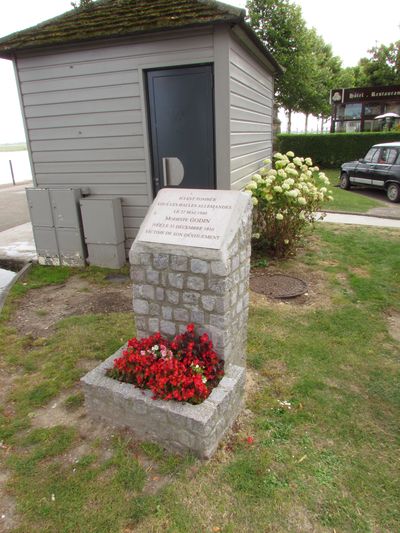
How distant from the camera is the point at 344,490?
8.59 feet

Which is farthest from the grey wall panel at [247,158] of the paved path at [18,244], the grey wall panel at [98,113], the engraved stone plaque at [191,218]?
the paved path at [18,244]

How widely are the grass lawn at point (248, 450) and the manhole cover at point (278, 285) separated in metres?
0.87

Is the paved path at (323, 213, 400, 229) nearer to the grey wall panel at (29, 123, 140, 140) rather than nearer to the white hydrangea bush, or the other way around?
the white hydrangea bush

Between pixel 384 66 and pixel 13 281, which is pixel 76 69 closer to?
pixel 13 281

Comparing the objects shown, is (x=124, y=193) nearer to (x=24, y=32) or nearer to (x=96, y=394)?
(x=24, y=32)

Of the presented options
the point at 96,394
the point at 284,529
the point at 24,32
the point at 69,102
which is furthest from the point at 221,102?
the point at 284,529

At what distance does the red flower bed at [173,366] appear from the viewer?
2865mm

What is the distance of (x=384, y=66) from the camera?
34.7 m

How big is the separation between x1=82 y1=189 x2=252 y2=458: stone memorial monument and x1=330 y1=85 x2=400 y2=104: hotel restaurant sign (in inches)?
925

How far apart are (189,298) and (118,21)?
503 cm

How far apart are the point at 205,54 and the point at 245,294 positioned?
3.84 m

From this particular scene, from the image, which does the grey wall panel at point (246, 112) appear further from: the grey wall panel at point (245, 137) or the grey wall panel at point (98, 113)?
the grey wall panel at point (98, 113)

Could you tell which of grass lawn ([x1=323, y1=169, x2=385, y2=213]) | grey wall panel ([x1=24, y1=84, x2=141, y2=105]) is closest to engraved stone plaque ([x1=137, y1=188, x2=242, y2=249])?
grey wall panel ([x1=24, y1=84, x2=141, y2=105])

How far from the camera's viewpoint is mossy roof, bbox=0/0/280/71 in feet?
17.4
